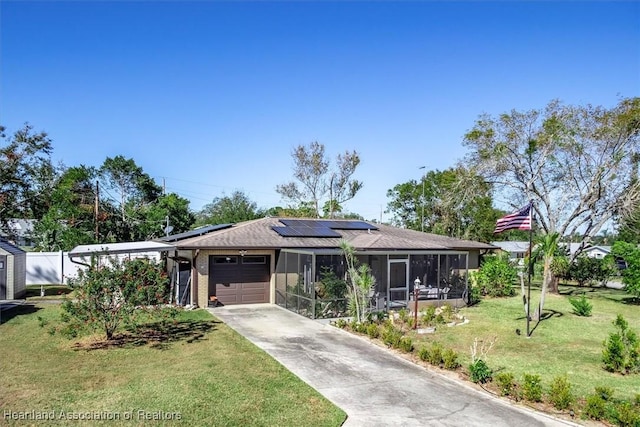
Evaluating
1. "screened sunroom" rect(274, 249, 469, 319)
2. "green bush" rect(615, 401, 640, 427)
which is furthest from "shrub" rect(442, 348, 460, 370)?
"screened sunroom" rect(274, 249, 469, 319)

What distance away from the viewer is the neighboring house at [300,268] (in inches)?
675

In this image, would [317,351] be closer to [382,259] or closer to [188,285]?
[382,259]

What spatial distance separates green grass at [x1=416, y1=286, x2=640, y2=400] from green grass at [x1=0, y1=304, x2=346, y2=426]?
505cm

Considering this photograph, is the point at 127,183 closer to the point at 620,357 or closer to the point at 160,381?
the point at 160,381

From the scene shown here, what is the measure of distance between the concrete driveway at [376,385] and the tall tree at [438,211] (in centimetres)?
2589

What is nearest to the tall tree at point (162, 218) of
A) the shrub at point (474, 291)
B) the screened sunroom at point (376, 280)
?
the screened sunroom at point (376, 280)

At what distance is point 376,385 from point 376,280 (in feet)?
30.0

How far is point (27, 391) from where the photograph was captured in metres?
7.96

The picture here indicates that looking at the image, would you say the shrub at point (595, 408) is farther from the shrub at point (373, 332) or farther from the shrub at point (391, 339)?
the shrub at point (373, 332)

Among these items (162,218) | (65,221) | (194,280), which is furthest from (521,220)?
(65,221)

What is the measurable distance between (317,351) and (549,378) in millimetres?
5466

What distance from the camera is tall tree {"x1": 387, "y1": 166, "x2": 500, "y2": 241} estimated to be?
4431 centimetres

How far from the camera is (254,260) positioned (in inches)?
782

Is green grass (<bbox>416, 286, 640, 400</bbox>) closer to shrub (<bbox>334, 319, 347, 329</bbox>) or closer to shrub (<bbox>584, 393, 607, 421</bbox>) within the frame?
shrub (<bbox>584, 393, 607, 421</bbox>)
